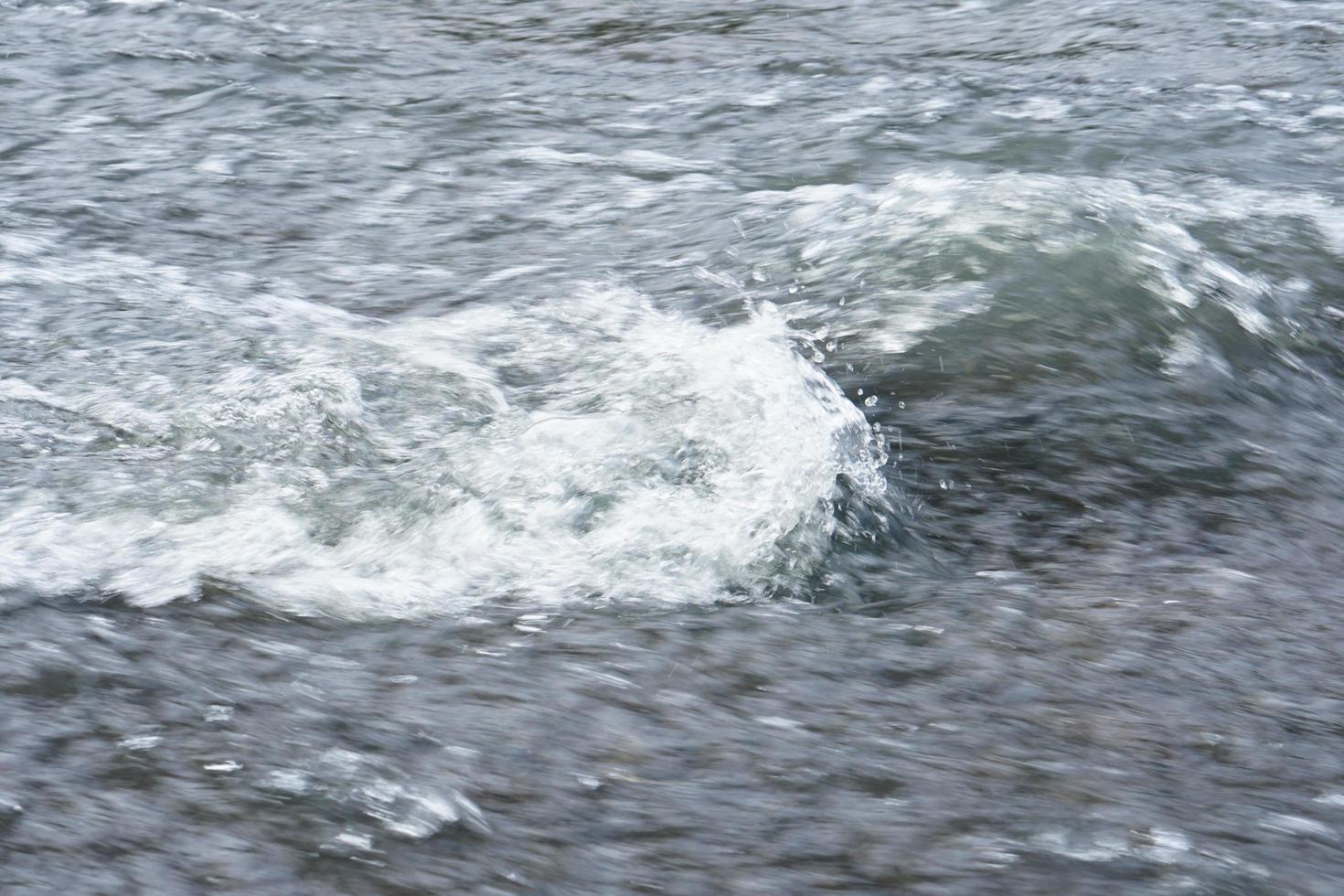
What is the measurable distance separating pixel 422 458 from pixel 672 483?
50 cm

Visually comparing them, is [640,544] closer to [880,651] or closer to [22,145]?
[880,651]

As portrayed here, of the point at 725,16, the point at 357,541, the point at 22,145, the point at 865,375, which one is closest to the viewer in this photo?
the point at 357,541

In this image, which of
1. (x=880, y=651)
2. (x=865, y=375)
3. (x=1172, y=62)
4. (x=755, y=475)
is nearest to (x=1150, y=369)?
(x=865, y=375)

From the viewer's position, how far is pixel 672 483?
2.72 metres

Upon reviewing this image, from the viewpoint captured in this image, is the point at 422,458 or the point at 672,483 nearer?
the point at 672,483

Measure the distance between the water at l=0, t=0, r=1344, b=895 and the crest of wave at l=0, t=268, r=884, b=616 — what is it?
1 centimetres

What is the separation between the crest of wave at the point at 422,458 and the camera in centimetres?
245

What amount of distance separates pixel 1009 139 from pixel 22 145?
2.96m

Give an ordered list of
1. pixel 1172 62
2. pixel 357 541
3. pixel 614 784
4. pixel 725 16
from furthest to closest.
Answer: pixel 725 16 → pixel 1172 62 → pixel 357 541 → pixel 614 784

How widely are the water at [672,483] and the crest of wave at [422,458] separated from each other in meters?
0.01

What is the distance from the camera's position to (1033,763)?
6.41ft

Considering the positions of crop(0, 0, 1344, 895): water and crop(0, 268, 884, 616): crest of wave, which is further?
crop(0, 268, 884, 616): crest of wave

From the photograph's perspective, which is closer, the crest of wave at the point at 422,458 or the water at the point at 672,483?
the water at the point at 672,483

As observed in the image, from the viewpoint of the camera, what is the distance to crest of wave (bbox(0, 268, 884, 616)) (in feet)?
8.05
